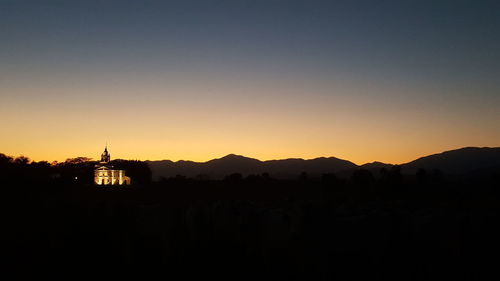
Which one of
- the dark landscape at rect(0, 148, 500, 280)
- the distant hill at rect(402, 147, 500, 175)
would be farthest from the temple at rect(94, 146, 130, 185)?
the distant hill at rect(402, 147, 500, 175)

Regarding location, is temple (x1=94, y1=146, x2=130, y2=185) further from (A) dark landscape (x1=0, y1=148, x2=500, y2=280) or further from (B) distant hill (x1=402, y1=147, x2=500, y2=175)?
(B) distant hill (x1=402, y1=147, x2=500, y2=175)

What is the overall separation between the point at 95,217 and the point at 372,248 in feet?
27.8

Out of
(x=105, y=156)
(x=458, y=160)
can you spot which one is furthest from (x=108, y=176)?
(x=458, y=160)

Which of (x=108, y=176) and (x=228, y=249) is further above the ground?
(x=108, y=176)

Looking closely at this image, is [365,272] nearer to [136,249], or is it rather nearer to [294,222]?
[294,222]

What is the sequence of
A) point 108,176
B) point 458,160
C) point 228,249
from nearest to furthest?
point 228,249 < point 108,176 < point 458,160

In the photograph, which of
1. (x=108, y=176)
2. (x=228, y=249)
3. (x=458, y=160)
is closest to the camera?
(x=228, y=249)

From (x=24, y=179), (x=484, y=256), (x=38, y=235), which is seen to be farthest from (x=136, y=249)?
(x=24, y=179)

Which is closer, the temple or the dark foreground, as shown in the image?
the dark foreground

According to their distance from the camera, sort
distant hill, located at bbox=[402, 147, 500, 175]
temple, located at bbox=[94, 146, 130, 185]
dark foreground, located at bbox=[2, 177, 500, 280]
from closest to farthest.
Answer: dark foreground, located at bbox=[2, 177, 500, 280] → temple, located at bbox=[94, 146, 130, 185] → distant hill, located at bbox=[402, 147, 500, 175]

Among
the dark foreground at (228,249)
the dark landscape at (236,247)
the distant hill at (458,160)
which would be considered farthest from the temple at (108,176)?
the distant hill at (458,160)

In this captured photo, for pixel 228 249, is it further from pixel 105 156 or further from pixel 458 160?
pixel 458 160

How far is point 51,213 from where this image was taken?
13953 mm

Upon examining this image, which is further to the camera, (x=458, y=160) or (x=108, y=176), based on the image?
(x=458, y=160)
